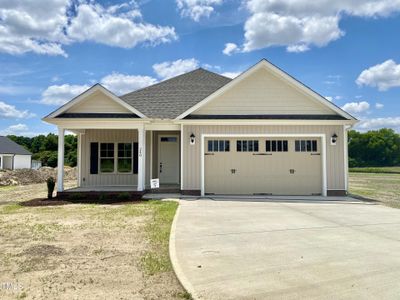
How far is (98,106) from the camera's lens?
13.9 m

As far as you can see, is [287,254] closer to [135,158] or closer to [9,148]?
[135,158]

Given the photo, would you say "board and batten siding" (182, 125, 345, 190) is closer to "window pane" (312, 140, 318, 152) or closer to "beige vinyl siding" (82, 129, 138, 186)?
"window pane" (312, 140, 318, 152)

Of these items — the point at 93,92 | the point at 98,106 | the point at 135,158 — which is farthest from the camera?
the point at 135,158

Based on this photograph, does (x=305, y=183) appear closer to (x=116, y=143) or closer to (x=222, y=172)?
(x=222, y=172)

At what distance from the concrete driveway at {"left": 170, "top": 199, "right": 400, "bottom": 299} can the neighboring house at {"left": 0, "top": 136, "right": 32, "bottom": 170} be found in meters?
39.8

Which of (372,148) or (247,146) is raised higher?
(372,148)

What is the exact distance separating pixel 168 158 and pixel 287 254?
11174 mm

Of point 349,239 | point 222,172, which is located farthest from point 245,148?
point 349,239

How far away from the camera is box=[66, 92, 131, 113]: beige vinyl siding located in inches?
545

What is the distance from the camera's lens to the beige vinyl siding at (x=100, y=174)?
635 inches

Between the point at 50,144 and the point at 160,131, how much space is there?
4663 cm

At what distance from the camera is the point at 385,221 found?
8.75 meters

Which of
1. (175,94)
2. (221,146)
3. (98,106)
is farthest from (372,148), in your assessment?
(98,106)

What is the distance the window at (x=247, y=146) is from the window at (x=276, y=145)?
0.50 m
